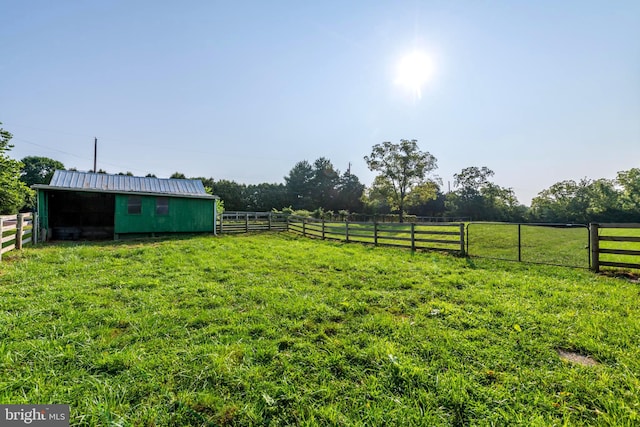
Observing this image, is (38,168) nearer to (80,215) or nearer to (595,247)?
(80,215)

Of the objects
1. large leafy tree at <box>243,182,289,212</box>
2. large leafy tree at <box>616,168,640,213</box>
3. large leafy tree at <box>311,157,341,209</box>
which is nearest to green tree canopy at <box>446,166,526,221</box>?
large leafy tree at <box>616,168,640,213</box>

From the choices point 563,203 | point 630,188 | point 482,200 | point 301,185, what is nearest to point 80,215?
point 301,185

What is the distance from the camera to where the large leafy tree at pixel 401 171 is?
33781 millimetres

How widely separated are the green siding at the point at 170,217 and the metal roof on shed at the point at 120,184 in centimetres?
44

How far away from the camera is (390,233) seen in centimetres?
1188

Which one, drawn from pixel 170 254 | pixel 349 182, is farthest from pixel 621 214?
pixel 170 254

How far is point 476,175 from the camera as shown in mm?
53125

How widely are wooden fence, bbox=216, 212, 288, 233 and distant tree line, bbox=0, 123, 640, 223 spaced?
12126mm

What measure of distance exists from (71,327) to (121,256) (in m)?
4.96

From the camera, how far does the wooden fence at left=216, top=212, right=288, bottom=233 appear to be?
1540 centimetres

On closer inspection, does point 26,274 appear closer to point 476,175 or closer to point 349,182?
point 349,182

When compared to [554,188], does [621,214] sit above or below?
below

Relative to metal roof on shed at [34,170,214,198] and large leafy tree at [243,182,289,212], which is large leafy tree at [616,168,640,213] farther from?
metal roof on shed at [34,170,214,198]

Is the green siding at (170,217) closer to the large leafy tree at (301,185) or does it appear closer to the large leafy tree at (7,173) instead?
the large leafy tree at (7,173)
